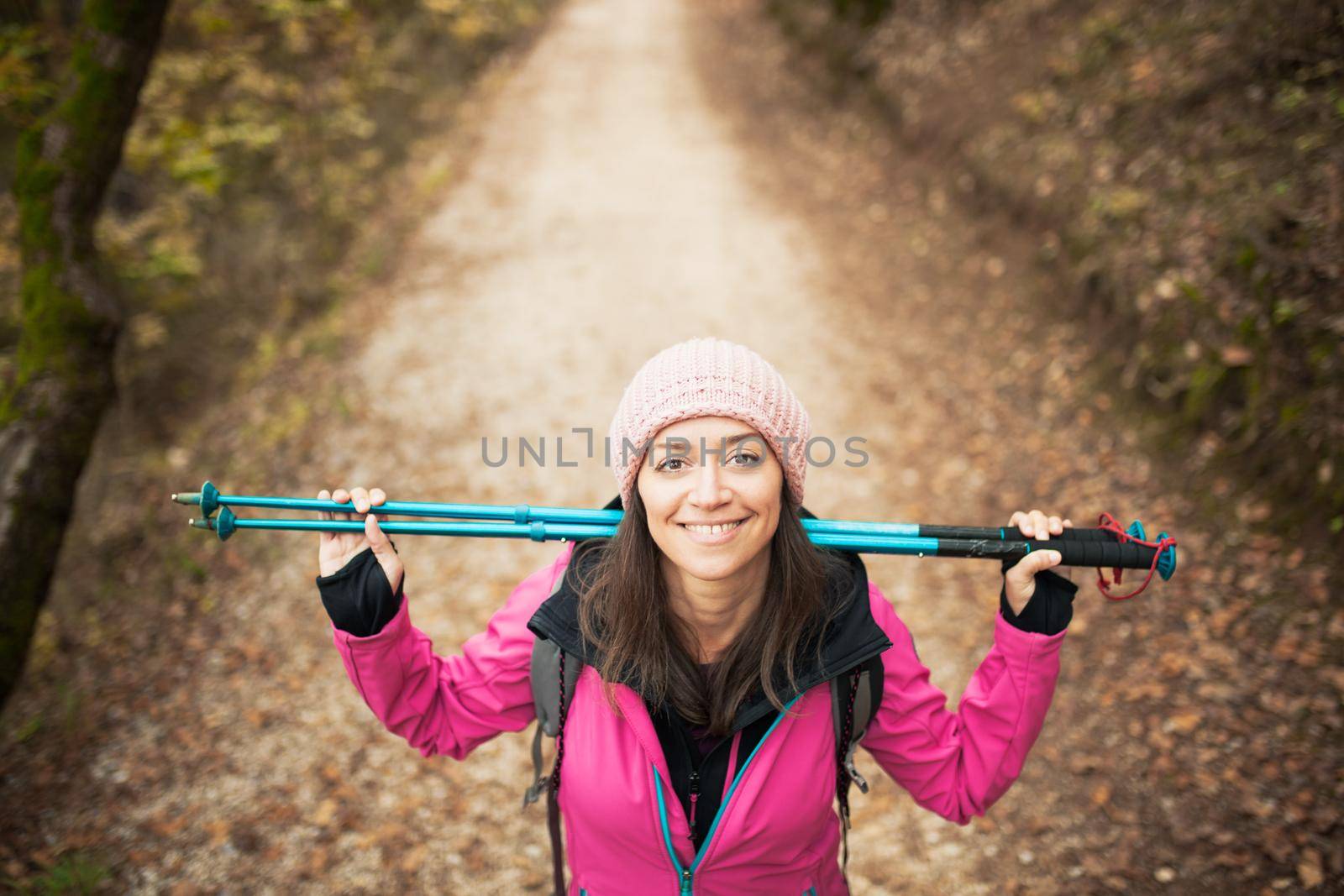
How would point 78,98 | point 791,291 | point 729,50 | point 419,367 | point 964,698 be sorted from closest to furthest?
point 964,698
point 78,98
point 419,367
point 791,291
point 729,50

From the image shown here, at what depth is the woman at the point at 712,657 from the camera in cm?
228

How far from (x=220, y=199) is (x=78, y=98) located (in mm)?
7085

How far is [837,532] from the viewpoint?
259cm

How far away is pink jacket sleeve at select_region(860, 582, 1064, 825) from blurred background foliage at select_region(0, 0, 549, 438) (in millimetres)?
8480

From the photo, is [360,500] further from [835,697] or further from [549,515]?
[835,697]

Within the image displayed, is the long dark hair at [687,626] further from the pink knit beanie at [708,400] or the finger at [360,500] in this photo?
the finger at [360,500]

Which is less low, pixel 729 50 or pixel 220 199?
pixel 729 50

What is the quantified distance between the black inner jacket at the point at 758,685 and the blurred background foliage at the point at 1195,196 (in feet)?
12.3

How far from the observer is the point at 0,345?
31.3 feet

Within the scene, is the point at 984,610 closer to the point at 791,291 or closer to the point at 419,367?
the point at 791,291

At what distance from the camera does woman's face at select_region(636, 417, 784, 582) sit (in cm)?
223

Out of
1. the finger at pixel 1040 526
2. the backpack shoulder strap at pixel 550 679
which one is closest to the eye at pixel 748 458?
the backpack shoulder strap at pixel 550 679

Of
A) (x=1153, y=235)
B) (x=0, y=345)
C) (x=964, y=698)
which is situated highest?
(x=0, y=345)

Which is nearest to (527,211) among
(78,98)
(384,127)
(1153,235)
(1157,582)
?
(384,127)
